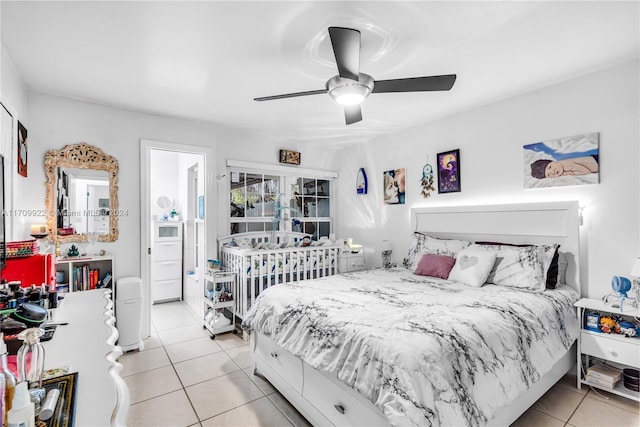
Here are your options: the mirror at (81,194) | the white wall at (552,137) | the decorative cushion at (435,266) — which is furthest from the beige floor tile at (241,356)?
the white wall at (552,137)

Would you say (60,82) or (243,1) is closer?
(243,1)

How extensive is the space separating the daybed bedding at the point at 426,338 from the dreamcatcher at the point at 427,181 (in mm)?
1441

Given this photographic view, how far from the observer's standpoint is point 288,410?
7.32 feet

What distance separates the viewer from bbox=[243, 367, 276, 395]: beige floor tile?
2.48 metres

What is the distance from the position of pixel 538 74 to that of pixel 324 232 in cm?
351

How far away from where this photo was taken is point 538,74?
2646 mm

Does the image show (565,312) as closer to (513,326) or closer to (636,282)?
(636,282)

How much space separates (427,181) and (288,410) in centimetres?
289

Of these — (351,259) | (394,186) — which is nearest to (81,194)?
(351,259)

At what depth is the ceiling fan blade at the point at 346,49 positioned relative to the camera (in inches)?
64.2

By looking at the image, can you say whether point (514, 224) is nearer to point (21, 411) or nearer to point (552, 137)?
point (552, 137)

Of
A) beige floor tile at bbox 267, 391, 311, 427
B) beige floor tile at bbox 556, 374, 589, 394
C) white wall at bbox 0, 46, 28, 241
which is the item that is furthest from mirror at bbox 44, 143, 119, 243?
beige floor tile at bbox 556, 374, 589, 394

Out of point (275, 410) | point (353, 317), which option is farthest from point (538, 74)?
point (275, 410)

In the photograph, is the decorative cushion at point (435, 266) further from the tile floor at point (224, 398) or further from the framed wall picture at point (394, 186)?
the tile floor at point (224, 398)
